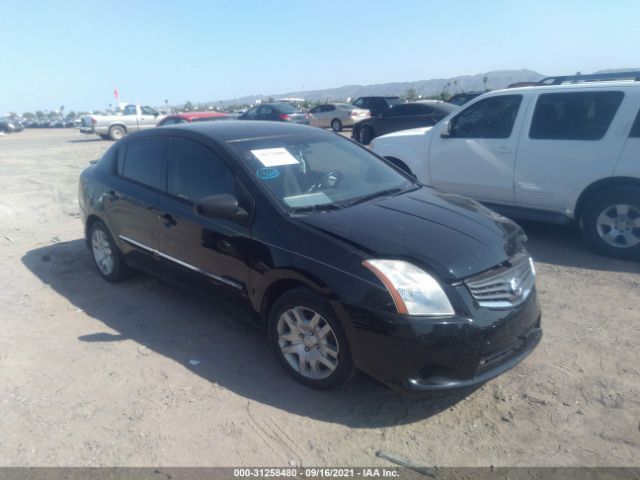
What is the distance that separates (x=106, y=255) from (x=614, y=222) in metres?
5.54

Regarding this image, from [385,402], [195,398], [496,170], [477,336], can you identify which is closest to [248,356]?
[195,398]

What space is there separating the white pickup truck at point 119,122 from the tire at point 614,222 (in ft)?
75.8

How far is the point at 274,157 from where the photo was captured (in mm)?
4020

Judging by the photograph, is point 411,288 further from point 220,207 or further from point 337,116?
point 337,116

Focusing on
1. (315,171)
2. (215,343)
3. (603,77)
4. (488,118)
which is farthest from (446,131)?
(215,343)

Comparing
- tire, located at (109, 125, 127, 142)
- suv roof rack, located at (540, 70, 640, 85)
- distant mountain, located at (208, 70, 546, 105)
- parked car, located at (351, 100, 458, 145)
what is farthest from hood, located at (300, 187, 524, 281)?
distant mountain, located at (208, 70, 546, 105)

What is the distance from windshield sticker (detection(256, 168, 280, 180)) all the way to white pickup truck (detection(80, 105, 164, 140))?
2309 centimetres

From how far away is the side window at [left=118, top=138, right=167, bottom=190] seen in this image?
4.60 meters

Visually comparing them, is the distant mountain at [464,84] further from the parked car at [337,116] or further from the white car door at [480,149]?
the white car door at [480,149]

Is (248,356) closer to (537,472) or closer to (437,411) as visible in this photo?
(437,411)

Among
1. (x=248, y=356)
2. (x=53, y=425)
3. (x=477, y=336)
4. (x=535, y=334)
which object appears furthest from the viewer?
(x=248, y=356)

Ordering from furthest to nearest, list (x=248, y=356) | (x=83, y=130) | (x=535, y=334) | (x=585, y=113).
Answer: (x=83, y=130) < (x=585, y=113) < (x=248, y=356) < (x=535, y=334)

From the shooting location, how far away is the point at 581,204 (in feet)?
18.9

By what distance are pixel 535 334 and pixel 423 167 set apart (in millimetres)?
4180
